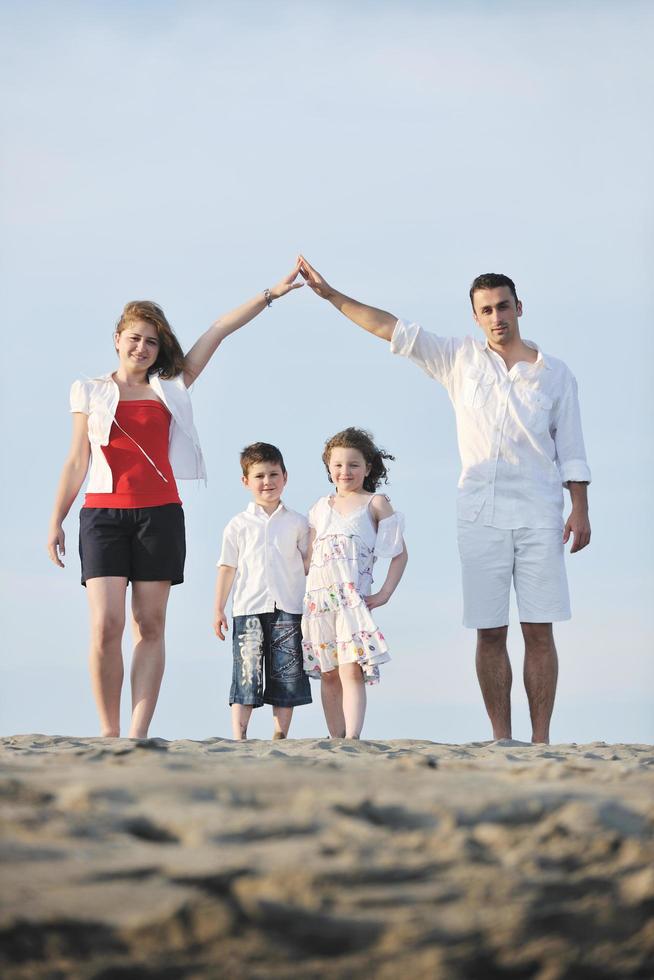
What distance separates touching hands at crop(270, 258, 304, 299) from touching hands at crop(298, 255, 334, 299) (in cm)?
4

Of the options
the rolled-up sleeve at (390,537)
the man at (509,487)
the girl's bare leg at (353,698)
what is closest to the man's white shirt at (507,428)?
the man at (509,487)

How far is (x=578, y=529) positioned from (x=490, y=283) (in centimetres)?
138

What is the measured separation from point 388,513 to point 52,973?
178 inches

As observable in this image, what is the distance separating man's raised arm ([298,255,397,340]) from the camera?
6.20m

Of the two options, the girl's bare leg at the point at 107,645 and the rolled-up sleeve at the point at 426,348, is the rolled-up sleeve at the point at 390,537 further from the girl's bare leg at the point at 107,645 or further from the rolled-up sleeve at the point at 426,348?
the girl's bare leg at the point at 107,645

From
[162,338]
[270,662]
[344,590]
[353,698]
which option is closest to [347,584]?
[344,590]

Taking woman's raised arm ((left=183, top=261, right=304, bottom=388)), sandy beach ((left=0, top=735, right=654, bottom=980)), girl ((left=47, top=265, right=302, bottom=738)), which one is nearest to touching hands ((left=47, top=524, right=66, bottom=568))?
girl ((left=47, top=265, right=302, bottom=738))

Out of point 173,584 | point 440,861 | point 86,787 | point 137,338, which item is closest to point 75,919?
point 86,787

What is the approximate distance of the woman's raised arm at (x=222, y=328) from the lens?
6.06 meters

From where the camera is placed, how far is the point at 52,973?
2.02 metres

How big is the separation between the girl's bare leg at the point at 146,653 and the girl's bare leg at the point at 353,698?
3.16 ft

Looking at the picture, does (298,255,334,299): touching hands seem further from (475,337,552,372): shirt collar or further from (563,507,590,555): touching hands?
(563,507,590,555): touching hands

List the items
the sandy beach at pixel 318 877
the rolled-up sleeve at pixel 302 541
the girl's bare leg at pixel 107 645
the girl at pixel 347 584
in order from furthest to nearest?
the rolled-up sleeve at pixel 302 541
the girl at pixel 347 584
the girl's bare leg at pixel 107 645
the sandy beach at pixel 318 877

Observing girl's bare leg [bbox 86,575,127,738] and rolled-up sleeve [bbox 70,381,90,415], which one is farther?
rolled-up sleeve [bbox 70,381,90,415]
